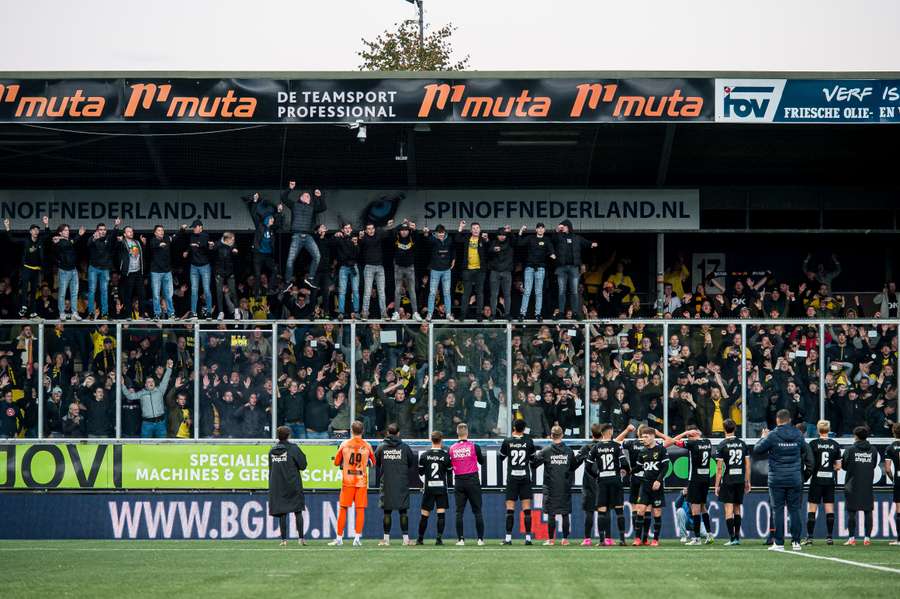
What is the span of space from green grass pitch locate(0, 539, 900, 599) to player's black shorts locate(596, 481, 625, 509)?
978 mm

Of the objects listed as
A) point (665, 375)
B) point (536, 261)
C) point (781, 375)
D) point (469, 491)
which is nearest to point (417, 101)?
point (536, 261)

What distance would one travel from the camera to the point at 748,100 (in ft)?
88.8

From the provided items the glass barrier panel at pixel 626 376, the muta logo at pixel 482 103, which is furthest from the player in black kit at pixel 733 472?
the muta logo at pixel 482 103

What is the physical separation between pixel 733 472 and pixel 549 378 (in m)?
5.29

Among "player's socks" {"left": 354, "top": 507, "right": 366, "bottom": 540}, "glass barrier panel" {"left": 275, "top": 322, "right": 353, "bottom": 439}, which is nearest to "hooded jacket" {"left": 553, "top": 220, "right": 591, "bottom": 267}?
→ "glass barrier panel" {"left": 275, "top": 322, "right": 353, "bottom": 439}

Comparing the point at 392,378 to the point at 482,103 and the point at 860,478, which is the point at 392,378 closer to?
the point at 482,103

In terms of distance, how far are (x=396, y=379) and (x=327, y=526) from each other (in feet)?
10.5

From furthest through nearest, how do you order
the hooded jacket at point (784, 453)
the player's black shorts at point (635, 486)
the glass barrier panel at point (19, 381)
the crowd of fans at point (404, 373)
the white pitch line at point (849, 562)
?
the crowd of fans at point (404, 373) < the glass barrier panel at point (19, 381) < the player's black shorts at point (635, 486) < the hooded jacket at point (784, 453) < the white pitch line at point (849, 562)

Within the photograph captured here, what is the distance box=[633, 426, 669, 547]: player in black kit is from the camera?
71.6 ft

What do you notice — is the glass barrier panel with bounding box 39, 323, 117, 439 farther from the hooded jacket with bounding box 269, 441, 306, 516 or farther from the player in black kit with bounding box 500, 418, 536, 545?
the player in black kit with bounding box 500, 418, 536, 545

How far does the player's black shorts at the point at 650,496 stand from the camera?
861 inches

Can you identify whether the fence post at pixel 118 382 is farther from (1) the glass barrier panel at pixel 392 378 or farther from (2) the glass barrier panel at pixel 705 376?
(2) the glass barrier panel at pixel 705 376

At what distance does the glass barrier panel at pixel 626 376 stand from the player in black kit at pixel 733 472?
401 centimetres

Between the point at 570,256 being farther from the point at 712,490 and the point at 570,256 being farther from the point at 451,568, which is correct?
the point at 451,568
